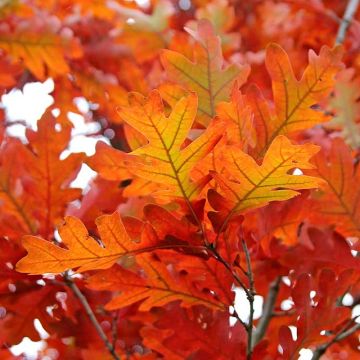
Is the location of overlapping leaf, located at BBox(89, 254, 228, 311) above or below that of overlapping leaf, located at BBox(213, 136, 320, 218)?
below

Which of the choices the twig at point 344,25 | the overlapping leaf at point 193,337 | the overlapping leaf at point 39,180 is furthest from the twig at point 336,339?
the twig at point 344,25

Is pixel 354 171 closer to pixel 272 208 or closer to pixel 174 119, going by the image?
pixel 272 208

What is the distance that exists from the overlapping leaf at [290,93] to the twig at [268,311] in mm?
466

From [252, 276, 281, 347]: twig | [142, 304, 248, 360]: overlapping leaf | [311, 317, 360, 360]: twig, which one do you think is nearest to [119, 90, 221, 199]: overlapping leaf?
[142, 304, 248, 360]: overlapping leaf

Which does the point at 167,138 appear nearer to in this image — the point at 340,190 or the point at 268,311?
the point at 340,190

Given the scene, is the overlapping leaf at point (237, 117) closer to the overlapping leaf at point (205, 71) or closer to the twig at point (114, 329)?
the overlapping leaf at point (205, 71)

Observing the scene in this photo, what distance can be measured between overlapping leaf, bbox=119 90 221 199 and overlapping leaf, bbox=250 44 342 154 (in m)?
0.17

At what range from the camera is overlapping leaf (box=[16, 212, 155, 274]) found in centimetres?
81

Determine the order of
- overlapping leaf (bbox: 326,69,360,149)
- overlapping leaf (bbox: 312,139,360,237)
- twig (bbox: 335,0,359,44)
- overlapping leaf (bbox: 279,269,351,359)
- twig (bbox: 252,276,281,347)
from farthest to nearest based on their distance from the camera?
twig (bbox: 335,0,359,44) < overlapping leaf (bbox: 326,69,360,149) < twig (bbox: 252,276,281,347) < overlapping leaf (bbox: 312,139,360,237) < overlapping leaf (bbox: 279,269,351,359)

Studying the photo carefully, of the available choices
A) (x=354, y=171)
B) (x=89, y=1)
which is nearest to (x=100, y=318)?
(x=354, y=171)

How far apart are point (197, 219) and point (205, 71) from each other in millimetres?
262

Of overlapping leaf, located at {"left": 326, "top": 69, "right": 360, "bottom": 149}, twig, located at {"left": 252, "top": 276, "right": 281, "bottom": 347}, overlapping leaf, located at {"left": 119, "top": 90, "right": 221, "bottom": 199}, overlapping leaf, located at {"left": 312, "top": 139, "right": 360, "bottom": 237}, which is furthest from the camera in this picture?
overlapping leaf, located at {"left": 326, "top": 69, "right": 360, "bottom": 149}

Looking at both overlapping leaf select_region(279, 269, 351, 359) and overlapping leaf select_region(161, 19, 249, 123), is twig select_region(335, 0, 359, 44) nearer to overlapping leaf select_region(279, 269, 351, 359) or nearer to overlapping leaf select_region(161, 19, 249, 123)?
overlapping leaf select_region(161, 19, 249, 123)

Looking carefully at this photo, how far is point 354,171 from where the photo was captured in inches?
43.8
